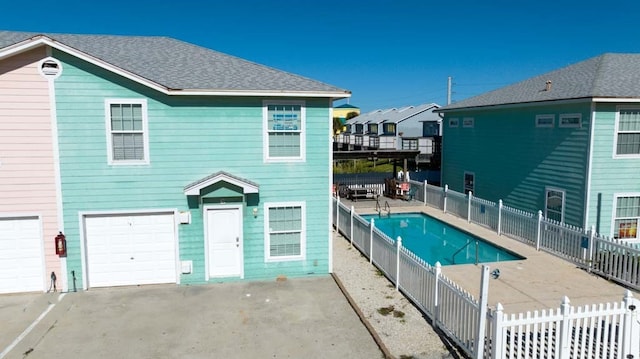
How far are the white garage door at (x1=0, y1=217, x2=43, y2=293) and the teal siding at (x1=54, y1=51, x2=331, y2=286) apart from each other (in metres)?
0.81

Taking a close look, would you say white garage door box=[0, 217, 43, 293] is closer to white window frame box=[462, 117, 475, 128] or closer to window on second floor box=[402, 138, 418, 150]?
white window frame box=[462, 117, 475, 128]

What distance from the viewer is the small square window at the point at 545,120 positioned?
16.4 m

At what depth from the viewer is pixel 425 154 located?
29.6 meters

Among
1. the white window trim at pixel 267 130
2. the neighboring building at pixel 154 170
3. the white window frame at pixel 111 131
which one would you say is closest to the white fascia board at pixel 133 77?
the neighboring building at pixel 154 170

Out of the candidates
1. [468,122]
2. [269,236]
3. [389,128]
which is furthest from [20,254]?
[389,128]

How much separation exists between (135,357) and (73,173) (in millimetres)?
5378

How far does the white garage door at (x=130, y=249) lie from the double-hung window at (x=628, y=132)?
14.5 meters

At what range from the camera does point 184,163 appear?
462 inches

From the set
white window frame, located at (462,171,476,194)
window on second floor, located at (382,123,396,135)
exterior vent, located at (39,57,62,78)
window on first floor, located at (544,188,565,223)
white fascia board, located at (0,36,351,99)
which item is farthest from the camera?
window on second floor, located at (382,123,396,135)

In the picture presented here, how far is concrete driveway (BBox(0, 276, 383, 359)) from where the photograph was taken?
8500 millimetres

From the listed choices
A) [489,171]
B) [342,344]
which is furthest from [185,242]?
[489,171]

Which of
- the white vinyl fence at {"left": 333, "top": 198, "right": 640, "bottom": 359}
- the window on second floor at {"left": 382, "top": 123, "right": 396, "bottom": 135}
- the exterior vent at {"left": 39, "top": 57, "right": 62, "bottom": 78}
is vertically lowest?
the white vinyl fence at {"left": 333, "top": 198, "right": 640, "bottom": 359}

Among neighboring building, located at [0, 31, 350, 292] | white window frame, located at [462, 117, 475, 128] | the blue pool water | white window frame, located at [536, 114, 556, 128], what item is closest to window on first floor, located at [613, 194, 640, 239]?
white window frame, located at [536, 114, 556, 128]

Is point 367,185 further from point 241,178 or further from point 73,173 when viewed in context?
point 73,173
